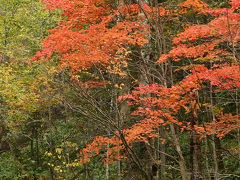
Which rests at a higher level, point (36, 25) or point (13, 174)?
point (36, 25)

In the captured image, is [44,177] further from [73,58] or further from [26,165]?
[73,58]

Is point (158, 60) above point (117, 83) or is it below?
above

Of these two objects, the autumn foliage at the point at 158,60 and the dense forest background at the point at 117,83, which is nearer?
the autumn foliage at the point at 158,60

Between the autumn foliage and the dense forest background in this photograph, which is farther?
the dense forest background

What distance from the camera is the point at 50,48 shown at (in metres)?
8.08

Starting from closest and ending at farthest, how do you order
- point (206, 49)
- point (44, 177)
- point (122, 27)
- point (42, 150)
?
point (206, 49), point (122, 27), point (44, 177), point (42, 150)

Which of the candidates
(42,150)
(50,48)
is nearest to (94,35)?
(50,48)

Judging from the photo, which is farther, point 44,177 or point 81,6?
point 44,177

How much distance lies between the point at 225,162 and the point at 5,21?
11168 millimetres

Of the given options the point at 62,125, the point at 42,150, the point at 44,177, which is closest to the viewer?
the point at 44,177

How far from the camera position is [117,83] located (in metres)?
6.56

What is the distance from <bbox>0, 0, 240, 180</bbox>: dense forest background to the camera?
605 centimetres

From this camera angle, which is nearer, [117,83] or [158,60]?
[158,60]

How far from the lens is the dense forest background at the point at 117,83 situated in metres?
6.05
